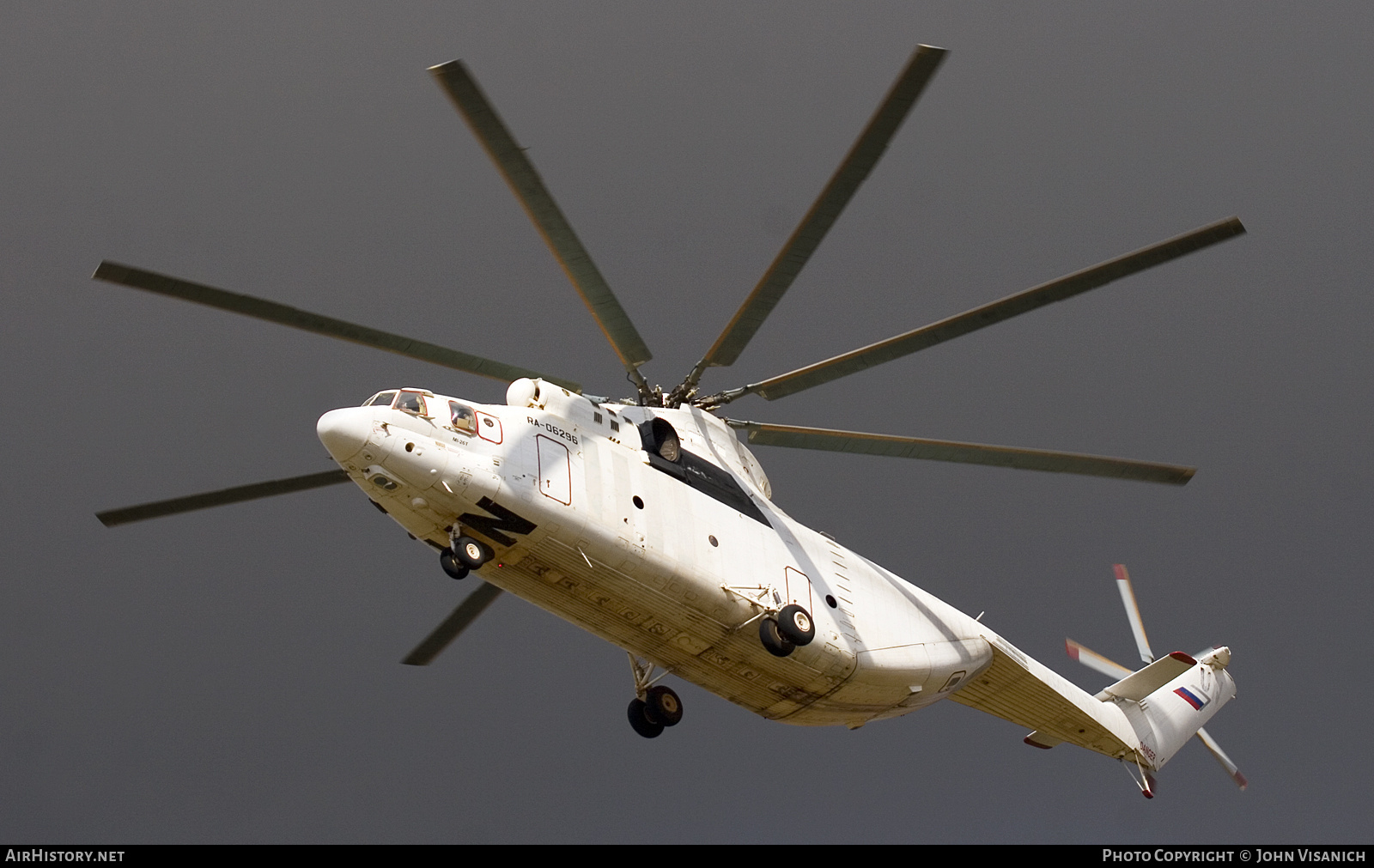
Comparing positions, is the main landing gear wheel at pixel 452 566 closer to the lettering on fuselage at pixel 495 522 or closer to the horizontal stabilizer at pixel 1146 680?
the lettering on fuselage at pixel 495 522

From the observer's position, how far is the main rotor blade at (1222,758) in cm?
2645

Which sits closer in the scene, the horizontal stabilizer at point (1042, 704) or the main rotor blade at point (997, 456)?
the main rotor blade at point (997, 456)

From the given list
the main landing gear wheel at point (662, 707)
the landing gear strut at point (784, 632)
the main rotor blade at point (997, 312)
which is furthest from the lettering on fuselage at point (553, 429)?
the main landing gear wheel at point (662, 707)

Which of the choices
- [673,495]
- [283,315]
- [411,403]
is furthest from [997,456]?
[283,315]

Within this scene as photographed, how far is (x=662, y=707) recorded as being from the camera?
794 inches

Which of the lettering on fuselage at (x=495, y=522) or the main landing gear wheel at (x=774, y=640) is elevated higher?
the lettering on fuselage at (x=495, y=522)

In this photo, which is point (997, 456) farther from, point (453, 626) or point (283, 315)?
point (283, 315)

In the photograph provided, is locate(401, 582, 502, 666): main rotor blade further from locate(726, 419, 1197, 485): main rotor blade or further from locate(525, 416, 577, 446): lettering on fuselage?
locate(726, 419, 1197, 485): main rotor blade

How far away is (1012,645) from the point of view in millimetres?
22672

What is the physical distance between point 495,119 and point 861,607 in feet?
31.4

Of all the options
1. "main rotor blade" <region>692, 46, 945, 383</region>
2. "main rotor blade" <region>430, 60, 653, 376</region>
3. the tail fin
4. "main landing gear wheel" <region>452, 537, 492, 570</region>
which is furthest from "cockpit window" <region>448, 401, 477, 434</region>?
the tail fin

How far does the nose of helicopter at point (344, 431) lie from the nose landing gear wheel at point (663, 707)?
653 centimetres

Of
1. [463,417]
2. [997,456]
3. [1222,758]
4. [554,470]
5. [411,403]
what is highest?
[411,403]

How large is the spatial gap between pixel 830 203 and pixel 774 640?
19.4ft
